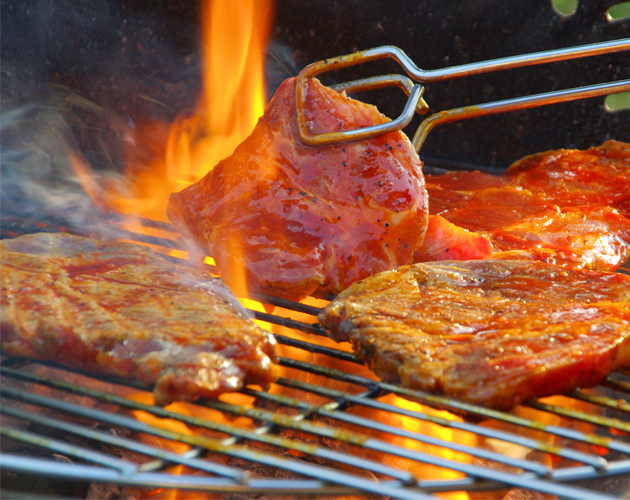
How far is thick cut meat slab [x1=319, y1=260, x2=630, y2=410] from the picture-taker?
1.33 m

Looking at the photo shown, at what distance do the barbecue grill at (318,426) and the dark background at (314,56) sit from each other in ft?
0.06

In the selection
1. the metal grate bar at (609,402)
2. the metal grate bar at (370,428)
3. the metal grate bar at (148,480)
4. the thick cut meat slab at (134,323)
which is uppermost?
the thick cut meat slab at (134,323)

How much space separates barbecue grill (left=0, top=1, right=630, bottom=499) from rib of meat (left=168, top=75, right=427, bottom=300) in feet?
0.49

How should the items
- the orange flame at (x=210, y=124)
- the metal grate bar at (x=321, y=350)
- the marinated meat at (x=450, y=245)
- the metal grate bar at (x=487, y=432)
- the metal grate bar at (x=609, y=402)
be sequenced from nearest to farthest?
the metal grate bar at (x=487, y=432) → the metal grate bar at (x=609, y=402) → the metal grate bar at (x=321, y=350) → the marinated meat at (x=450, y=245) → the orange flame at (x=210, y=124)

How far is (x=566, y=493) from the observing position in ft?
3.14

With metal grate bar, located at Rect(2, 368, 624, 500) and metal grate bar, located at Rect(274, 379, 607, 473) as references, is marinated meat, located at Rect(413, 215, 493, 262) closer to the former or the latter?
metal grate bar, located at Rect(274, 379, 607, 473)

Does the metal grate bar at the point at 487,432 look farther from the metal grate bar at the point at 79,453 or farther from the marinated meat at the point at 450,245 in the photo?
the marinated meat at the point at 450,245

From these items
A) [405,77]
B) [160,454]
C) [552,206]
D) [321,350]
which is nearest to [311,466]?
[160,454]

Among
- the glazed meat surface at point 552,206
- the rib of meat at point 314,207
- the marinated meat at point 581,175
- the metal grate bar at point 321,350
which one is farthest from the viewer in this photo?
the marinated meat at point 581,175

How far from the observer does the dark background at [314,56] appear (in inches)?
111

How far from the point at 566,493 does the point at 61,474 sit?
0.85m

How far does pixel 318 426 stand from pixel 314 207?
1.05 metres

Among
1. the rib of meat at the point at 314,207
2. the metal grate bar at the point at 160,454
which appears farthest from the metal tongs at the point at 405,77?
the metal grate bar at the point at 160,454

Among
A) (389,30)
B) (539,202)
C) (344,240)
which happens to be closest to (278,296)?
(344,240)
